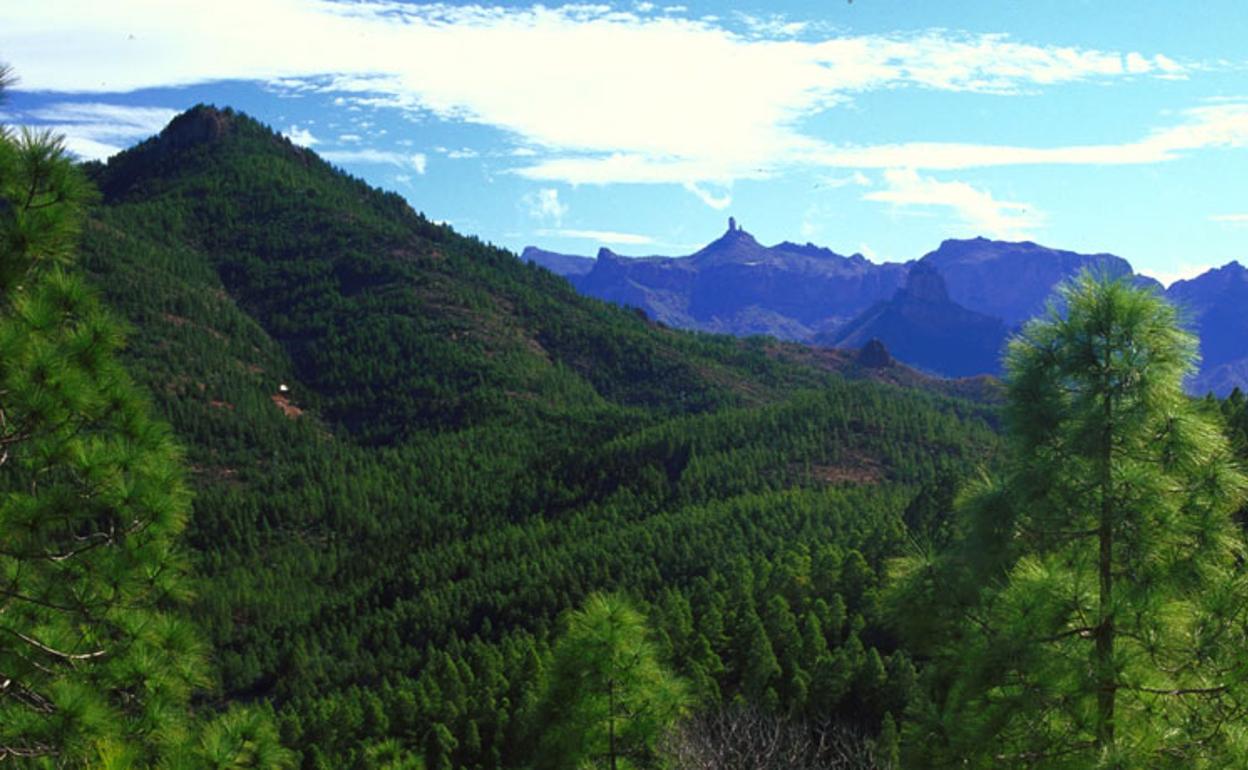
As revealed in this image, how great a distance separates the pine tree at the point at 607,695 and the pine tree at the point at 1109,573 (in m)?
6.33

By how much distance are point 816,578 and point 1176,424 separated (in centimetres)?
6297

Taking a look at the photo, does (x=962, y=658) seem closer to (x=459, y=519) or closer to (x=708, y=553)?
(x=708, y=553)

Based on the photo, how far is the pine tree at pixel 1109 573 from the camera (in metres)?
12.3

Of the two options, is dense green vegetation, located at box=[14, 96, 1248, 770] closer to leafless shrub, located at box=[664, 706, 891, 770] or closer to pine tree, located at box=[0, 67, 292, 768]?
pine tree, located at box=[0, 67, 292, 768]

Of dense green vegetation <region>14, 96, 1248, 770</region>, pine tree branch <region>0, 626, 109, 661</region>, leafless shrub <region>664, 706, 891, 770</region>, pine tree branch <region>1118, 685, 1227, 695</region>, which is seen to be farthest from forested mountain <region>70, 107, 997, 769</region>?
pine tree branch <region>0, 626, 109, 661</region>

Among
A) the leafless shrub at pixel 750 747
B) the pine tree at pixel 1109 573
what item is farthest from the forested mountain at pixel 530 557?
the pine tree at pixel 1109 573

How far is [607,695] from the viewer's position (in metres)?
19.5

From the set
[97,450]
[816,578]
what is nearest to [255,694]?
[816,578]

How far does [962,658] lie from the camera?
1527cm

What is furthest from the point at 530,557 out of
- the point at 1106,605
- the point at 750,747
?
the point at 1106,605

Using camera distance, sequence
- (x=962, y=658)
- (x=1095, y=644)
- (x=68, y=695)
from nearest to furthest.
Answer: (x=68, y=695) < (x=1095, y=644) < (x=962, y=658)

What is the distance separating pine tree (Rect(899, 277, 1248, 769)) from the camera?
1232 centimetres

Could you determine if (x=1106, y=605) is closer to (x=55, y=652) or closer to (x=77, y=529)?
(x=55, y=652)

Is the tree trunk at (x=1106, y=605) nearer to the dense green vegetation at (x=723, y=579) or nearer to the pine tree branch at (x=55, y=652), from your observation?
the dense green vegetation at (x=723, y=579)
